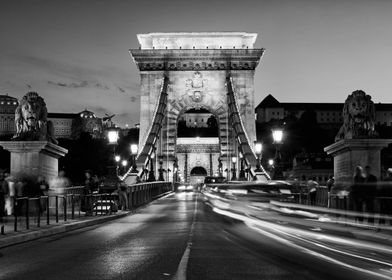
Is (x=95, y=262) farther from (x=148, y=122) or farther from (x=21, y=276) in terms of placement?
(x=148, y=122)

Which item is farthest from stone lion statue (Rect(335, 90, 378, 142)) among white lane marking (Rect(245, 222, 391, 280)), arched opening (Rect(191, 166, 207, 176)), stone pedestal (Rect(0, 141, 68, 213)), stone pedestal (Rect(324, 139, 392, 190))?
arched opening (Rect(191, 166, 207, 176))

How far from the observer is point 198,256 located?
1139 cm

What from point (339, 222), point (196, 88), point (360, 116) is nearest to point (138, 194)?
point (360, 116)

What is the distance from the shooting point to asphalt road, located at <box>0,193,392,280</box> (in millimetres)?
9352

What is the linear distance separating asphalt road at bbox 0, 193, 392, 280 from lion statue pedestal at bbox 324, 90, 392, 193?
17.1 ft

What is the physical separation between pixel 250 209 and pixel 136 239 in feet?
16.9

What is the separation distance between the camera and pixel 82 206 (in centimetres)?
2577

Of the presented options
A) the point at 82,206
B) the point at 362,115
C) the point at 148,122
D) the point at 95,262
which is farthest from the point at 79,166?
the point at 95,262

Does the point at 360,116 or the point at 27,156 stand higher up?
the point at 360,116

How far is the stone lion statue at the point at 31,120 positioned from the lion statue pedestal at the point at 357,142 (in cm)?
1086

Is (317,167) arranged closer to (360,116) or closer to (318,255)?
(360,116)

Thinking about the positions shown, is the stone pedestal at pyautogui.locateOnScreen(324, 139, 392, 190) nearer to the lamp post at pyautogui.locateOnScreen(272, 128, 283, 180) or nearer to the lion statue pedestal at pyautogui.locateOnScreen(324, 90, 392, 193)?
the lion statue pedestal at pyautogui.locateOnScreen(324, 90, 392, 193)

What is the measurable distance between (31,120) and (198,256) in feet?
45.7

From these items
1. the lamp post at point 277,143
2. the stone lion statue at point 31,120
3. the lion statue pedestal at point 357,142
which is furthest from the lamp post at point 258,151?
the stone lion statue at point 31,120
